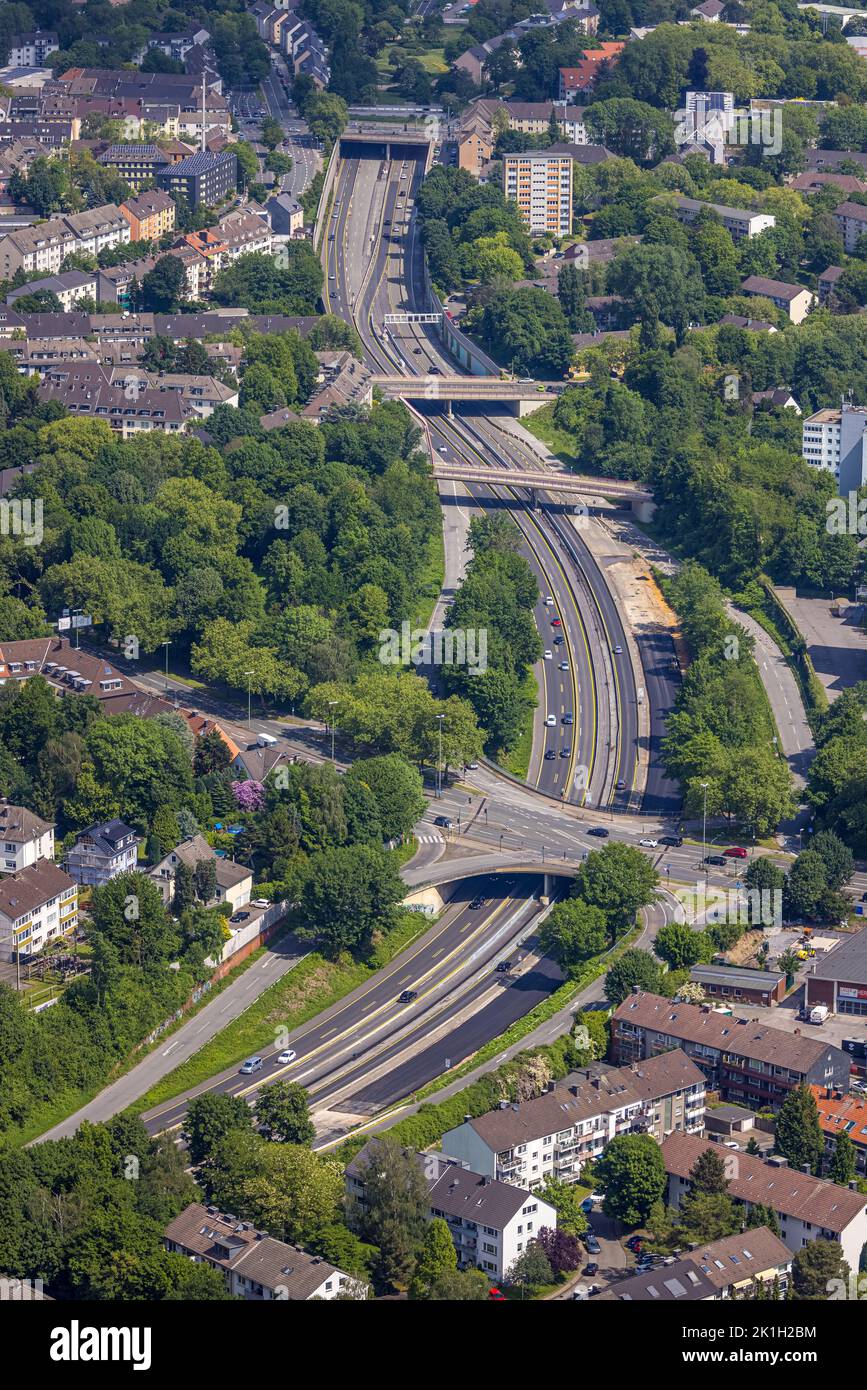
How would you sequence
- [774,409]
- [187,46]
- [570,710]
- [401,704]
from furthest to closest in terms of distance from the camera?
[187,46] < [774,409] < [570,710] < [401,704]

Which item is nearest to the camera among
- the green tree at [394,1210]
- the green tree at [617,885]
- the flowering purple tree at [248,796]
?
the green tree at [394,1210]

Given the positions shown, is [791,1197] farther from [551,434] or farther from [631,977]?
[551,434]

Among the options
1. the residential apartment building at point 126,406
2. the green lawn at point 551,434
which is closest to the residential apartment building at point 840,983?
the residential apartment building at point 126,406

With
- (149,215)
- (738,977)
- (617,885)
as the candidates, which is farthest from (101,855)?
(149,215)

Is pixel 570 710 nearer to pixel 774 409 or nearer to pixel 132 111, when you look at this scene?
pixel 774 409

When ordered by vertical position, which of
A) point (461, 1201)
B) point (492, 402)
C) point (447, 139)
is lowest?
point (461, 1201)

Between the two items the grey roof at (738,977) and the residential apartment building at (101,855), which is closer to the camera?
the grey roof at (738,977)

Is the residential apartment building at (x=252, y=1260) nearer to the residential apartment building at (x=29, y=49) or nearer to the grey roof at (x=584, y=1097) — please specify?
the grey roof at (x=584, y=1097)

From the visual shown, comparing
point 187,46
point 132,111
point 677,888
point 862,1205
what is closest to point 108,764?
point 677,888
